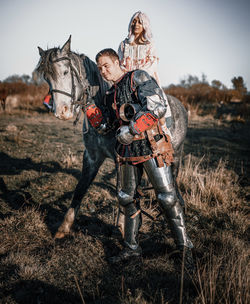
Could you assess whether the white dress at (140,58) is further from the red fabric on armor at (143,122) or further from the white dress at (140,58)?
the red fabric on armor at (143,122)

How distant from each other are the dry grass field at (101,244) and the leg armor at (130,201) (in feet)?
0.84

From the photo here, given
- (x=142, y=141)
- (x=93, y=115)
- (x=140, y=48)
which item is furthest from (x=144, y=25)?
(x=142, y=141)

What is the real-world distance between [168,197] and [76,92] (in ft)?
4.91

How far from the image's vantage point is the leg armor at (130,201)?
6.72 ft

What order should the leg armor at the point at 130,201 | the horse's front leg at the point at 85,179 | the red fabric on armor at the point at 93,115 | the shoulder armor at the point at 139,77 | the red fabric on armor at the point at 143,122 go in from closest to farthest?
the red fabric on armor at the point at 143,122
the shoulder armor at the point at 139,77
the leg armor at the point at 130,201
the red fabric on armor at the point at 93,115
the horse's front leg at the point at 85,179

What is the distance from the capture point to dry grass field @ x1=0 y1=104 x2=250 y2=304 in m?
1.67

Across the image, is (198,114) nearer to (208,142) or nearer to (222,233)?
(208,142)

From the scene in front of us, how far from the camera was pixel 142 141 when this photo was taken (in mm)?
1886

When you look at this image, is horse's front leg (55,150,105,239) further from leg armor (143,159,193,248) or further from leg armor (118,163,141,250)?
leg armor (143,159,193,248)

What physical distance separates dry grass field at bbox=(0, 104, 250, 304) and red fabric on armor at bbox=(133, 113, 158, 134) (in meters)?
1.19

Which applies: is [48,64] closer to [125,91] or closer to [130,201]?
[125,91]

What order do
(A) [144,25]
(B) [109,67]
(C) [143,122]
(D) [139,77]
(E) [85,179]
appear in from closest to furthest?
(C) [143,122]
(D) [139,77]
(B) [109,67]
(E) [85,179]
(A) [144,25]

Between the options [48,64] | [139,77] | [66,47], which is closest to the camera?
[139,77]

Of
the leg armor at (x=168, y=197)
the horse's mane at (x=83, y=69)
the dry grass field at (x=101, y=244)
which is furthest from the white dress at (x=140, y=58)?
the dry grass field at (x=101, y=244)
